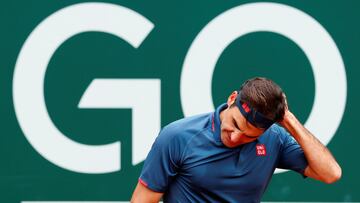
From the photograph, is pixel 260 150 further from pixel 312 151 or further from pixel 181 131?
pixel 181 131

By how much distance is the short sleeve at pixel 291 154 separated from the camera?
8.44ft

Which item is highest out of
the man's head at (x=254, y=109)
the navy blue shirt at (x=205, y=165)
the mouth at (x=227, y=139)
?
the man's head at (x=254, y=109)

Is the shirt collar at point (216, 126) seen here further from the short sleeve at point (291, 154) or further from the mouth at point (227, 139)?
the short sleeve at point (291, 154)

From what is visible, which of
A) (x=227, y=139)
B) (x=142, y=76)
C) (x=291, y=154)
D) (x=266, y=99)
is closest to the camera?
(x=266, y=99)

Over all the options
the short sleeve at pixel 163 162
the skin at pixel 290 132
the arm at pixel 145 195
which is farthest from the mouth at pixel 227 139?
the arm at pixel 145 195

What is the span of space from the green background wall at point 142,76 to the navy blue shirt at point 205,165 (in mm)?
1027

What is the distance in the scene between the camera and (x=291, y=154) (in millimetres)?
2576

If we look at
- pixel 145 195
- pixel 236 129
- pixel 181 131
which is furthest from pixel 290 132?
pixel 145 195

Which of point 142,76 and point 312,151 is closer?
point 312,151

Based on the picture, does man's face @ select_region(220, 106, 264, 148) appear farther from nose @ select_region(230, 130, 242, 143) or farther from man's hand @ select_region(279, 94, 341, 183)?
man's hand @ select_region(279, 94, 341, 183)

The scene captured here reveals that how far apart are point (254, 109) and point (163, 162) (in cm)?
37

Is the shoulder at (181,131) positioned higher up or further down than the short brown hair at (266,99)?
further down

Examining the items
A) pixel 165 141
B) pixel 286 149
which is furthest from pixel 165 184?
pixel 286 149

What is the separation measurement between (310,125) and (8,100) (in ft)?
4.76
